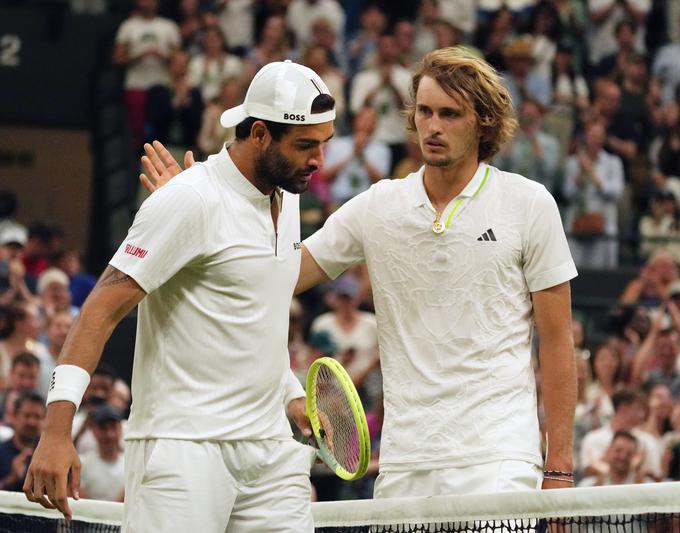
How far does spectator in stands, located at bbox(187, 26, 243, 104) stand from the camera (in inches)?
593

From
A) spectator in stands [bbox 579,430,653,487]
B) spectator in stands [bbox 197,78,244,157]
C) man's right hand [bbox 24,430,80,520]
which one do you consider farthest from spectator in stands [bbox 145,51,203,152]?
man's right hand [bbox 24,430,80,520]

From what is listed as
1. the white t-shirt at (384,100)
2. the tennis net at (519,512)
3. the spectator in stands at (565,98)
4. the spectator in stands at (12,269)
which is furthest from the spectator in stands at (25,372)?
the spectator in stands at (565,98)

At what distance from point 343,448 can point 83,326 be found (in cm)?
111

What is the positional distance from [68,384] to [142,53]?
10.9 meters

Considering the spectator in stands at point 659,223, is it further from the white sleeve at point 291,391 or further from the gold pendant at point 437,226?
the white sleeve at point 291,391

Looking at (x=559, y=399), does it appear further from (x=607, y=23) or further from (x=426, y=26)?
(x=607, y=23)

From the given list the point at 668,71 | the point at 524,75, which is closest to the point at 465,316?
the point at 524,75

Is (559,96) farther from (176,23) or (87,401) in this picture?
(87,401)

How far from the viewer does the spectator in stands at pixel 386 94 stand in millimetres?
14578

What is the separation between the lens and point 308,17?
1580cm

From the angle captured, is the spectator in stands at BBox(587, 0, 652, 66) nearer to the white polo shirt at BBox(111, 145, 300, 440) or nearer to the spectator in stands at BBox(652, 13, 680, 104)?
the spectator in stands at BBox(652, 13, 680, 104)

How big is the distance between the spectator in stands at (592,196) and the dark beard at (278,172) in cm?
989

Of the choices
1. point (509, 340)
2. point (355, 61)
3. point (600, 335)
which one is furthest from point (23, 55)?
point (509, 340)

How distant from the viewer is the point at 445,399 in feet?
18.1
